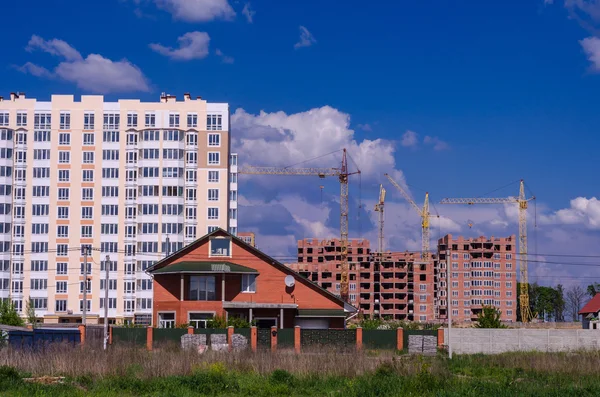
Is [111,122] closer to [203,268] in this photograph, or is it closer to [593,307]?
[203,268]

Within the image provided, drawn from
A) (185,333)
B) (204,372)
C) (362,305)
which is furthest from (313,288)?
(362,305)

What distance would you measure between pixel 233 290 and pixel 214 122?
5631 cm

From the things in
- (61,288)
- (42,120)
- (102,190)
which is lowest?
(61,288)

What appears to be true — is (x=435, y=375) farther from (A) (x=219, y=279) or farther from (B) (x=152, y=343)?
(A) (x=219, y=279)

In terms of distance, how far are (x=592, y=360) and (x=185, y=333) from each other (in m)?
24.3

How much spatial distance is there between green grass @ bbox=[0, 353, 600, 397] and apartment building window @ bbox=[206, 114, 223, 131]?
82617mm

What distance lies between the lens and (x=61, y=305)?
110m

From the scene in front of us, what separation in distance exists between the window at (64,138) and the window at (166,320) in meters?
59.6

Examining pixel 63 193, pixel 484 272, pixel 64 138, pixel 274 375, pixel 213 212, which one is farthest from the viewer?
pixel 484 272

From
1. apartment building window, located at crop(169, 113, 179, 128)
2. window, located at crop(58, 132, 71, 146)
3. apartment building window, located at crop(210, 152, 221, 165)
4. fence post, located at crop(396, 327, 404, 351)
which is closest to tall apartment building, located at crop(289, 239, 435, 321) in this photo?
apartment building window, located at crop(210, 152, 221, 165)

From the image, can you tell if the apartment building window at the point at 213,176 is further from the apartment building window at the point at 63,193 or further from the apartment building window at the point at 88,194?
the apartment building window at the point at 63,193

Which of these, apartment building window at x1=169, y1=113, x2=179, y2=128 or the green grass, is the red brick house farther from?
apartment building window at x1=169, y1=113, x2=179, y2=128

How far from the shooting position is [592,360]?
120ft

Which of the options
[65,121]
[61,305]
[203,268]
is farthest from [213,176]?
[203,268]
